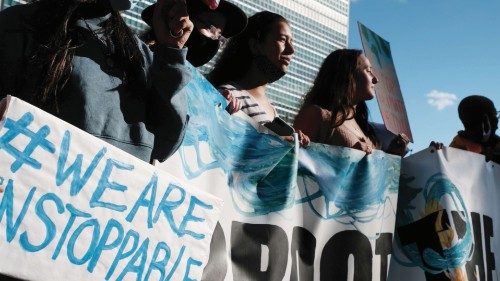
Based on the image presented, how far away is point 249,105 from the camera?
8.10ft

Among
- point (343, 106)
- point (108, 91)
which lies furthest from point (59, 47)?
point (343, 106)

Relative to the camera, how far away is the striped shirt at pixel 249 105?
2.42m

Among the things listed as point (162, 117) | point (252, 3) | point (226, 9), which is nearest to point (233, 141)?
point (226, 9)

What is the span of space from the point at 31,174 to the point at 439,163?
2029 mm

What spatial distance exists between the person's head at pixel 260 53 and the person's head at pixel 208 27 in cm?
72

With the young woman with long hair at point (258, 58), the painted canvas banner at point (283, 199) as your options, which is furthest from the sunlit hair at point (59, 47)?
the young woman with long hair at point (258, 58)

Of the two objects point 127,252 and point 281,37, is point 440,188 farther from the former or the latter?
point 127,252

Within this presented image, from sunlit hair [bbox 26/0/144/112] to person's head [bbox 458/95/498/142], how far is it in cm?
238

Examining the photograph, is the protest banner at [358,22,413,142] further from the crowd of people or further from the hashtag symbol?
the hashtag symbol

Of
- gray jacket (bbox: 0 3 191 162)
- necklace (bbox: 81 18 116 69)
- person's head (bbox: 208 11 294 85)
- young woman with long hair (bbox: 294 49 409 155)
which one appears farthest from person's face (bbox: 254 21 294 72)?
necklace (bbox: 81 18 116 69)

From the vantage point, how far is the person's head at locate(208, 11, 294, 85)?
2.69m

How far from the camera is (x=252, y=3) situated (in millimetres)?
59281

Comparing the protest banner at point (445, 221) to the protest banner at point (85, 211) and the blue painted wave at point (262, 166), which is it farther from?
the protest banner at point (85, 211)

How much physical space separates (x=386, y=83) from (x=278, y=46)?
26.4 inches
